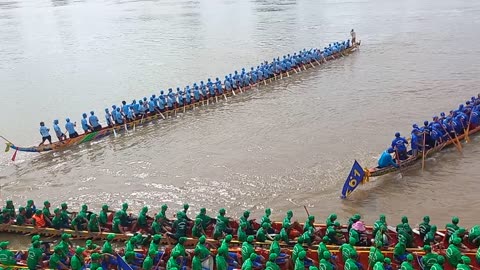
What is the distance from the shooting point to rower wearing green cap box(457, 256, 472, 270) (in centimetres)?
808

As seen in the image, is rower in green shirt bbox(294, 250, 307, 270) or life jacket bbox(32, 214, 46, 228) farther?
life jacket bbox(32, 214, 46, 228)

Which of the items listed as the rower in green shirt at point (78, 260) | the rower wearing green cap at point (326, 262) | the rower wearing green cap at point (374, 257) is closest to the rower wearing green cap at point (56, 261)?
the rower in green shirt at point (78, 260)

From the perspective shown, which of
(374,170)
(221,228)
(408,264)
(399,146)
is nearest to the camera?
(408,264)

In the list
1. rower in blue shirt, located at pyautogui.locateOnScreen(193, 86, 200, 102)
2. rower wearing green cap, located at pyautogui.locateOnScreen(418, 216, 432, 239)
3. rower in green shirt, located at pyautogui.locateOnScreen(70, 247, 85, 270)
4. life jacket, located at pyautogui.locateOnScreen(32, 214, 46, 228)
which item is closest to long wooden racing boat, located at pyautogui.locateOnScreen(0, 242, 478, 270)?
rower in green shirt, located at pyautogui.locateOnScreen(70, 247, 85, 270)

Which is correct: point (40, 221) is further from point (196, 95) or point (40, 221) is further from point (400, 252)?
point (196, 95)

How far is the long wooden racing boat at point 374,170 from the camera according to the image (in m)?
13.6

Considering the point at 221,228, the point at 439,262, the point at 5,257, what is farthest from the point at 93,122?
the point at 439,262

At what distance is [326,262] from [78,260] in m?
4.82

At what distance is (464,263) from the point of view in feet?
27.6

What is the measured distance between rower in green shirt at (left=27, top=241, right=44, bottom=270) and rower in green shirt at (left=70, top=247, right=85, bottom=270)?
77cm

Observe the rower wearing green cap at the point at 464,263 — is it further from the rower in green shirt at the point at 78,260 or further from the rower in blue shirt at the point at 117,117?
the rower in blue shirt at the point at 117,117

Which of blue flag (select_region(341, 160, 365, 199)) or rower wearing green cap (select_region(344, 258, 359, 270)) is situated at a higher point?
rower wearing green cap (select_region(344, 258, 359, 270))

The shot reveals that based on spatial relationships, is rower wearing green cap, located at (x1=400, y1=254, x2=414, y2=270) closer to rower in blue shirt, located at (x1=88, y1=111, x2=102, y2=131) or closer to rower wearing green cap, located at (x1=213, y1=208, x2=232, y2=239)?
rower wearing green cap, located at (x1=213, y1=208, x2=232, y2=239)

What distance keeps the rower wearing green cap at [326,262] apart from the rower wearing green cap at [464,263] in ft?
6.81
